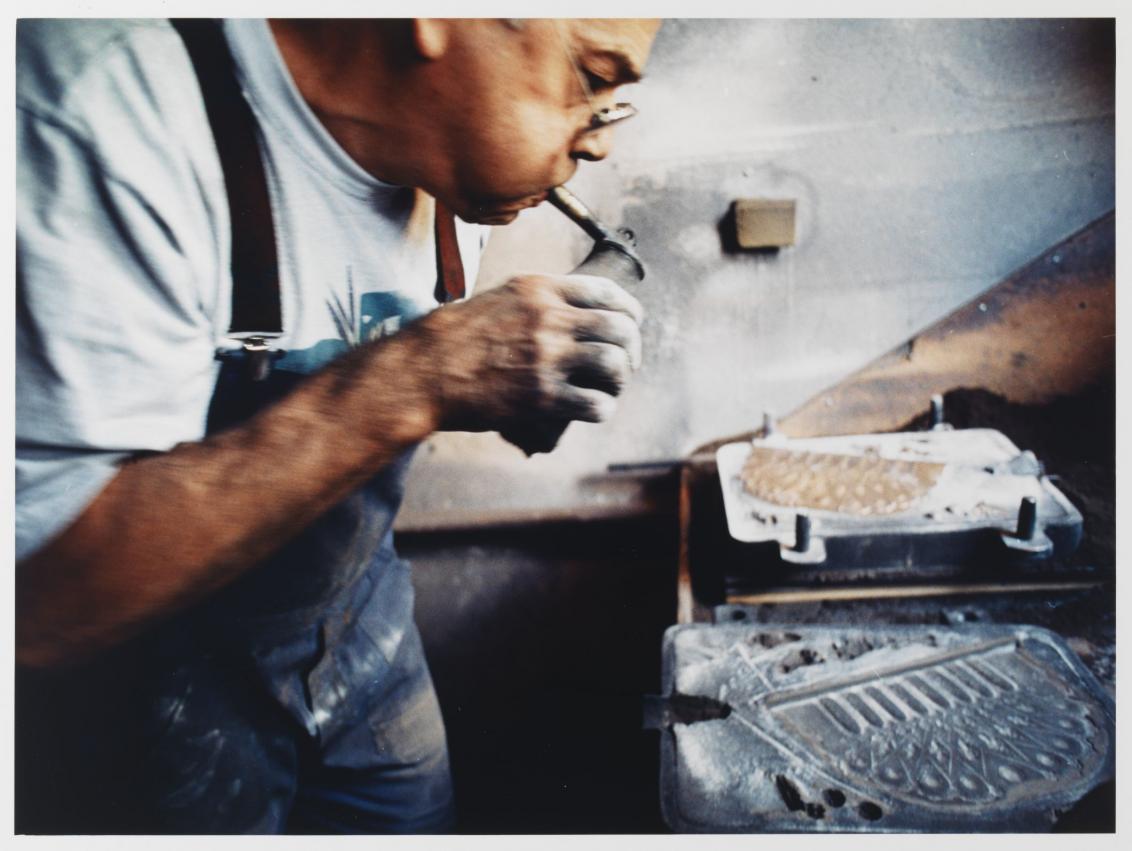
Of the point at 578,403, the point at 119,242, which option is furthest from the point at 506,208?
the point at 119,242

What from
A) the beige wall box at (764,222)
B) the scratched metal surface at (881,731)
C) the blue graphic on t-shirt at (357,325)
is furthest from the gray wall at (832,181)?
the scratched metal surface at (881,731)

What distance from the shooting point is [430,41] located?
26.6 inches

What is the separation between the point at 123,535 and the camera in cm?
63

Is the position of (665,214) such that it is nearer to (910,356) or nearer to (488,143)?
(488,143)

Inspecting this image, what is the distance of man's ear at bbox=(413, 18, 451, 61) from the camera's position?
2.22 ft

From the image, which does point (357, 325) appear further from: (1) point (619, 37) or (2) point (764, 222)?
(2) point (764, 222)

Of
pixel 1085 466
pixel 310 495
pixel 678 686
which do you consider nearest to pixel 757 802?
pixel 678 686

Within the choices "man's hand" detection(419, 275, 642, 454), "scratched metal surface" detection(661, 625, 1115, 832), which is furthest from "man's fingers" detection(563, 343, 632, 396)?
"scratched metal surface" detection(661, 625, 1115, 832)

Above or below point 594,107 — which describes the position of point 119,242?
below

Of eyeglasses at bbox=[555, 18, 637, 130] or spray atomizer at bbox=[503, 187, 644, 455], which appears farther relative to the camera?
spray atomizer at bbox=[503, 187, 644, 455]

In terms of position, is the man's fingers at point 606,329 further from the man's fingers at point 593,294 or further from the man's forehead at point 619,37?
the man's forehead at point 619,37

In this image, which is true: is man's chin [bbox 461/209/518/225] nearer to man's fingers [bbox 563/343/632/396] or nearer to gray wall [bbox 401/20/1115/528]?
gray wall [bbox 401/20/1115/528]

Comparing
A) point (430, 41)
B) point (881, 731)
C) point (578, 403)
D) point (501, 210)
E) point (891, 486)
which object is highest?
point (430, 41)

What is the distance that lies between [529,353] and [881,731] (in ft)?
1.81
